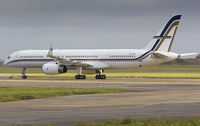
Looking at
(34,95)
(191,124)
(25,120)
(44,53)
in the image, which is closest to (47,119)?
(25,120)

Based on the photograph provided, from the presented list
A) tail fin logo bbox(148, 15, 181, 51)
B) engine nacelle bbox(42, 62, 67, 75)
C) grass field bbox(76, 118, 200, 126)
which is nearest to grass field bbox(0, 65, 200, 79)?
tail fin logo bbox(148, 15, 181, 51)

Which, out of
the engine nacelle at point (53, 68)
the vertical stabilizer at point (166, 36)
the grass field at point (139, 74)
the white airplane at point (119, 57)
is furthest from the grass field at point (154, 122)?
the grass field at point (139, 74)

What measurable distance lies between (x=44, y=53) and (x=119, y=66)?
10.9 m

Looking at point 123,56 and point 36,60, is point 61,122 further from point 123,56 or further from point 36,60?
point 36,60

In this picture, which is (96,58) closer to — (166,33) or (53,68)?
(53,68)

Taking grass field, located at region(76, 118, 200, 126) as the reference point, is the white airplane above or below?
above

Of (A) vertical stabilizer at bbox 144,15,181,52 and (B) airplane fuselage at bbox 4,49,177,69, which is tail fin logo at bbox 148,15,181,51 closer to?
(A) vertical stabilizer at bbox 144,15,181,52

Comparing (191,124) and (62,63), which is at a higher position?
(62,63)

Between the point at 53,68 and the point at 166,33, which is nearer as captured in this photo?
the point at 53,68

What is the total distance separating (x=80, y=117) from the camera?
17141 millimetres

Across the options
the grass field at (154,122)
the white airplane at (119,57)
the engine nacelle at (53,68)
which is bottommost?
the grass field at (154,122)

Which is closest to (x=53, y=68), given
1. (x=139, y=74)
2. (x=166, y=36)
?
(x=166, y=36)

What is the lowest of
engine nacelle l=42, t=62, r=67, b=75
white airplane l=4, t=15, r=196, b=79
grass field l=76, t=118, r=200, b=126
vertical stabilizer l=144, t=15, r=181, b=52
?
A: grass field l=76, t=118, r=200, b=126

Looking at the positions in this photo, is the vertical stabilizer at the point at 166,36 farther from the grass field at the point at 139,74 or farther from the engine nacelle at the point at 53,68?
the engine nacelle at the point at 53,68
